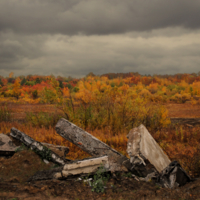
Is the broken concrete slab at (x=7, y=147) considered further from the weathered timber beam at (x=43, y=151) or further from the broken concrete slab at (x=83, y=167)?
the broken concrete slab at (x=83, y=167)

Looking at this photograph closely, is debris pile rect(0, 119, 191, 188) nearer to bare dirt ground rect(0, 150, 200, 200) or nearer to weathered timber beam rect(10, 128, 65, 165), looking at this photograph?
weathered timber beam rect(10, 128, 65, 165)

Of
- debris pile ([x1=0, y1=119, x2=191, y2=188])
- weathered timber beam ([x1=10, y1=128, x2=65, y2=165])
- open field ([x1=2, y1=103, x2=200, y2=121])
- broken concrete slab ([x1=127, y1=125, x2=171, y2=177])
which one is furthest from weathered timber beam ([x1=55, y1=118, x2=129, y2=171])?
open field ([x1=2, y1=103, x2=200, y2=121])

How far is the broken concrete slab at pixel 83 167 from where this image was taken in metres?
4.03

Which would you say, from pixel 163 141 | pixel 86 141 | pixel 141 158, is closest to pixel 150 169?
pixel 141 158

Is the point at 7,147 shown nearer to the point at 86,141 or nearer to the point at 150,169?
the point at 86,141

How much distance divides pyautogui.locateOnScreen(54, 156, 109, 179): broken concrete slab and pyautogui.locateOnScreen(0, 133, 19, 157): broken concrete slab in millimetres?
2013

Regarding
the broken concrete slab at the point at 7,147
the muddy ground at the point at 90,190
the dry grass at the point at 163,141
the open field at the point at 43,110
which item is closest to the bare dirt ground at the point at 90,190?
the muddy ground at the point at 90,190

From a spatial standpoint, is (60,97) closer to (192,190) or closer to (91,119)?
(91,119)

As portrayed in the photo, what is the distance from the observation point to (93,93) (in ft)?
28.0

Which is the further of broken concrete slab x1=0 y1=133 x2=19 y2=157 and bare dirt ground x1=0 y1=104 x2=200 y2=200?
broken concrete slab x1=0 y1=133 x2=19 y2=157

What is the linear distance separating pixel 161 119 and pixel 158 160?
4016mm

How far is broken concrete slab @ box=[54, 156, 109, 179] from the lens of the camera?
4027 millimetres

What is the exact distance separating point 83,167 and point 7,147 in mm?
2618

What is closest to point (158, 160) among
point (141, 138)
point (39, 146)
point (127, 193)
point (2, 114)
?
point (141, 138)
